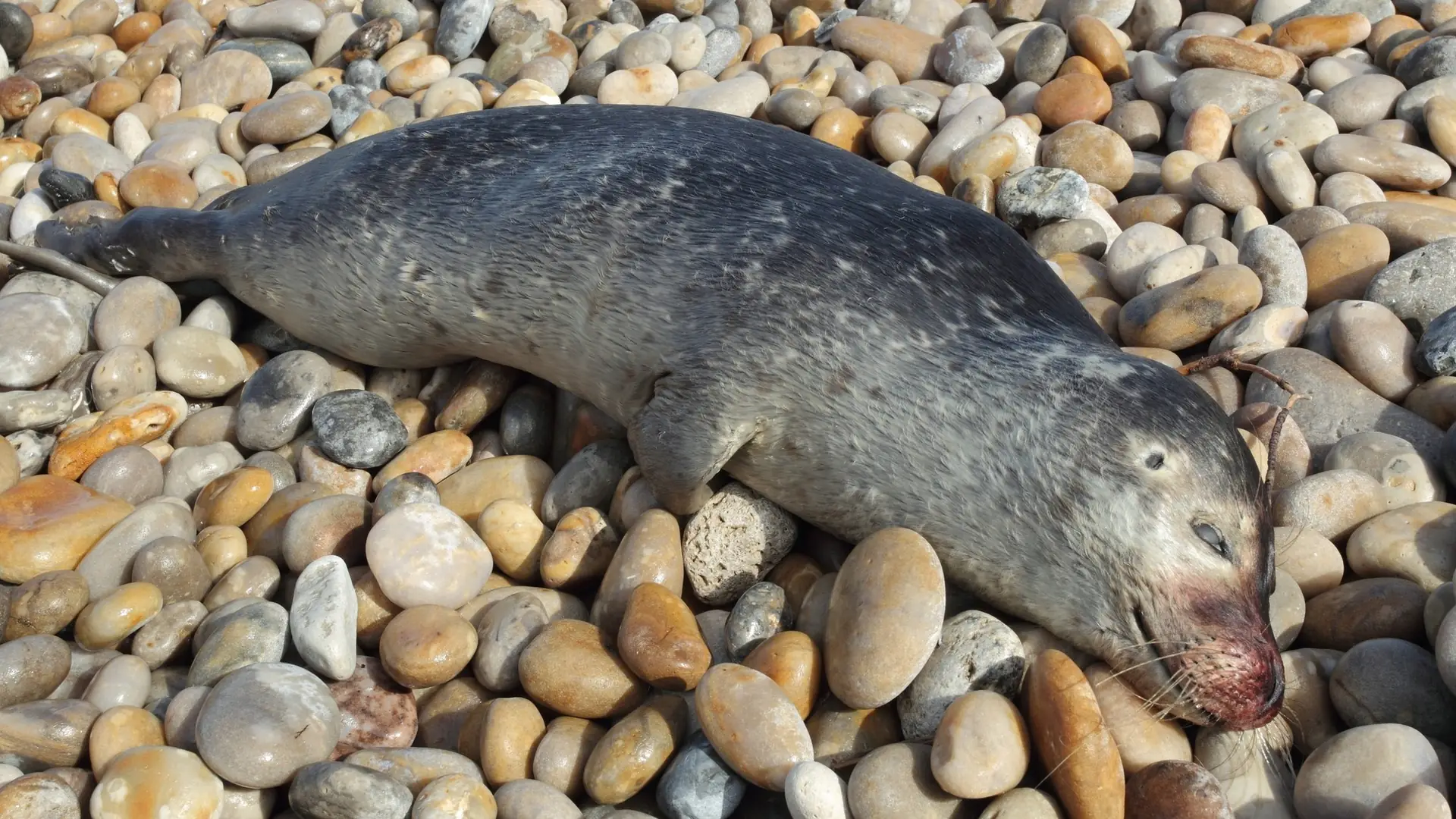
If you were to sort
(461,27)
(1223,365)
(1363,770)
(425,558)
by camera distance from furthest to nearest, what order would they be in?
(461,27), (1223,365), (425,558), (1363,770)

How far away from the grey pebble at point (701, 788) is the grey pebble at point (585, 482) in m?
1.24

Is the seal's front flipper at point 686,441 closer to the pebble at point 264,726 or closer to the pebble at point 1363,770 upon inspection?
the pebble at point 264,726

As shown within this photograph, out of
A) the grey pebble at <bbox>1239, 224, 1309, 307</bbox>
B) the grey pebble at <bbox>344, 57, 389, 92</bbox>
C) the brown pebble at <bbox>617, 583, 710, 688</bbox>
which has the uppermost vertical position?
the grey pebble at <bbox>1239, 224, 1309, 307</bbox>

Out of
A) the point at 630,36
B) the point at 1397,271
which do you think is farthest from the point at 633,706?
the point at 630,36

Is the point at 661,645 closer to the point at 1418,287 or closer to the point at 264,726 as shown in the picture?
the point at 264,726

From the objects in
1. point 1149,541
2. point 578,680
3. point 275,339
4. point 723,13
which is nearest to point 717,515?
point 578,680

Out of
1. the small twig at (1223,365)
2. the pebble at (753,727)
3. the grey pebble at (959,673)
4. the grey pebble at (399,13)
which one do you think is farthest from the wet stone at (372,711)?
the grey pebble at (399,13)

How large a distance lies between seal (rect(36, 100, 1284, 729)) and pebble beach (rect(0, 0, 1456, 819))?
19cm

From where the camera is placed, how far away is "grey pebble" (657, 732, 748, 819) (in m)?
2.88

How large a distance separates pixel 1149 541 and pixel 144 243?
13.9 ft

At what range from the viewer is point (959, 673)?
3018 millimetres

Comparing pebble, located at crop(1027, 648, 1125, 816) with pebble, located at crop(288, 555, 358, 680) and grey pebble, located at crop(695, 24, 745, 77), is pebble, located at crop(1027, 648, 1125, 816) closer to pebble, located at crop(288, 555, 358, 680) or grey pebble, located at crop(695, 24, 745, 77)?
pebble, located at crop(288, 555, 358, 680)

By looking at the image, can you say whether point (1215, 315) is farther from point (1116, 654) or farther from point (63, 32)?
point (63, 32)

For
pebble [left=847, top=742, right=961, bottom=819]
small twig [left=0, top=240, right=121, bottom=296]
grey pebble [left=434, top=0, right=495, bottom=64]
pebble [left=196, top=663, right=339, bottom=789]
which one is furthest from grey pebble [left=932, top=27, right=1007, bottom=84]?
pebble [left=196, top=663, right=339, bottom=789]
